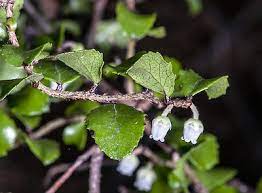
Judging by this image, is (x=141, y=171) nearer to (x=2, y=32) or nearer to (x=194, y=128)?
(x=194, y=128)

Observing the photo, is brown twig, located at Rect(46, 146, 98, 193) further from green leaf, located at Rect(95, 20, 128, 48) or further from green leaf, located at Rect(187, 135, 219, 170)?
green leaf, located at Rect(95, 20, 128, 48)

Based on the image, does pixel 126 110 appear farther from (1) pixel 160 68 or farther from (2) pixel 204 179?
(2) pixel 204 179

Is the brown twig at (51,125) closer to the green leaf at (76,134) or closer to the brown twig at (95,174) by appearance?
the green leaf at (76,134)

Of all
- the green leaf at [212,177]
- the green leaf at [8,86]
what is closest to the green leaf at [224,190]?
the green leaf at [212,177]

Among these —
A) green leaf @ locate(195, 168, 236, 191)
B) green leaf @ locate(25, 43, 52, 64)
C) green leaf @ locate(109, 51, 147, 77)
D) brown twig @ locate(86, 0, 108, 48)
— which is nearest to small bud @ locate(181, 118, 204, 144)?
green leaf @ locate(109, 51, 147, 77)

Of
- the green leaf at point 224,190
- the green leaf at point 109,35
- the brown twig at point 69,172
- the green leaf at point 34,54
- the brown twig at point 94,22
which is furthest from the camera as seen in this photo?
the green leaf at point 109,35

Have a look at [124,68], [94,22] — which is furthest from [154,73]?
[94,22]
